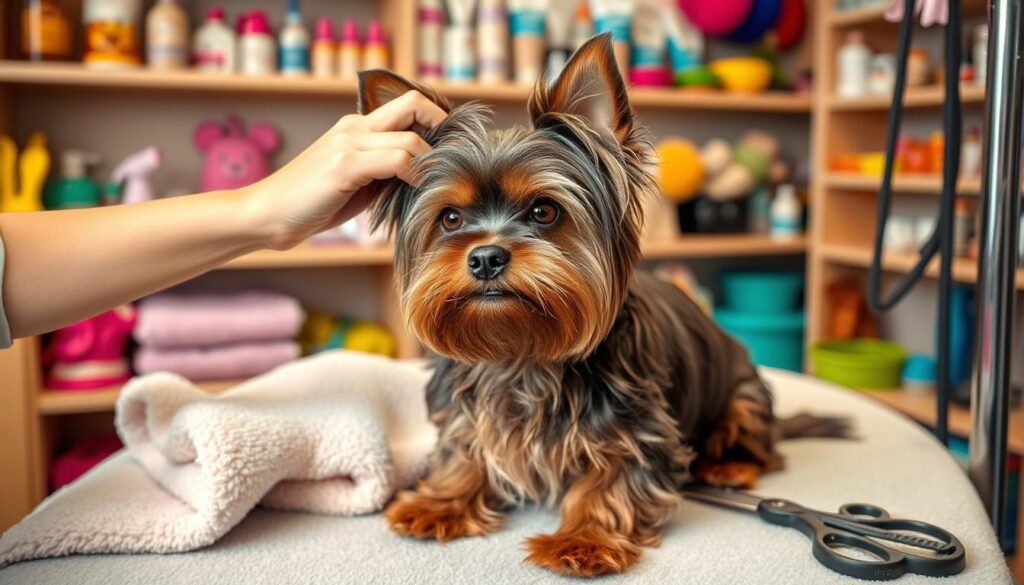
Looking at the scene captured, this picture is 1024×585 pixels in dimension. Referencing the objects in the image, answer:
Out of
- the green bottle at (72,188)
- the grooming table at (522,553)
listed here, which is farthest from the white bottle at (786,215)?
the green bottle at (72,188)

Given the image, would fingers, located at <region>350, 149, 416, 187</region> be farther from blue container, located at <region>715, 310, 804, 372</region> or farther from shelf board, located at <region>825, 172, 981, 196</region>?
blue container, located at <region>715, 310, 804, 372</region>

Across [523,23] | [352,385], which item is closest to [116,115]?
[523,23]

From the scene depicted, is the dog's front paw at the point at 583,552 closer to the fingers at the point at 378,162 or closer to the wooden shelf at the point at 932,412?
the fingers at the point at 378,162

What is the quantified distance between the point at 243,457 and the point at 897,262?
2.40m

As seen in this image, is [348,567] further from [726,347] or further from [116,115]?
[116,115]

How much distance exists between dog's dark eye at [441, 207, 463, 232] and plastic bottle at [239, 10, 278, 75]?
73.2 inches

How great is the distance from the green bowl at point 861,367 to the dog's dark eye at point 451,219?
2225 millimetres

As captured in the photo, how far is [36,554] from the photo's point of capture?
3.44 feet

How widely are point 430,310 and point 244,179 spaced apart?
1.99 meters

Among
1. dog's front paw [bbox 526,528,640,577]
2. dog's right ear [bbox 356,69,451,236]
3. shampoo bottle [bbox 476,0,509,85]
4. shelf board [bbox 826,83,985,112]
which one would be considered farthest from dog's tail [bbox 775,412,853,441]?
shampoo bottle [bbox 476,0,509,85]

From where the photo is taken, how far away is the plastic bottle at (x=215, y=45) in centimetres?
277

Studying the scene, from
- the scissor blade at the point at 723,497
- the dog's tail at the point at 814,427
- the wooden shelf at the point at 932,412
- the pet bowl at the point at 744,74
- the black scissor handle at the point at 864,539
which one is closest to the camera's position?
the black scissor handle at the point at 864,539

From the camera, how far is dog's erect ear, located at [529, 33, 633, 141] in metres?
1.08

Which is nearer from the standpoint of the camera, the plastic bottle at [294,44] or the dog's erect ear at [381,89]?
the dog's erect ear at [381,89]
